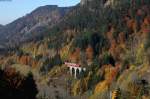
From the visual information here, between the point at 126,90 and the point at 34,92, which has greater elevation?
the point at 34,92

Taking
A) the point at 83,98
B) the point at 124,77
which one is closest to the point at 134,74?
the point at 124,77

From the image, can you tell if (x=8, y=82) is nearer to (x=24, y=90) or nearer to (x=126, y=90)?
(x=24, y=90)

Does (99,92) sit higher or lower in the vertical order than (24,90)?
lower

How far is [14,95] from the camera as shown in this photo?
76.1 meters

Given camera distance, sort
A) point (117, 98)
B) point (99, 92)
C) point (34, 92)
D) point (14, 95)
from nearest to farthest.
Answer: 1. point (14, 95)
2. point (34, 92)
3. point (117, 98)
4. point (99, 92)

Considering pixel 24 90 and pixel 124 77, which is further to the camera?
pixel 124 77

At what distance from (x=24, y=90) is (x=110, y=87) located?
115m

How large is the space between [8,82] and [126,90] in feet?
297

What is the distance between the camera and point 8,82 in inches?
3091

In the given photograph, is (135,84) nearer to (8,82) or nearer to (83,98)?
(83,98)

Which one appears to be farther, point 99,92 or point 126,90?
point 99,92

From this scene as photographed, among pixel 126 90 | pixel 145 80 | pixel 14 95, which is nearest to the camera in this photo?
pixel 14 95

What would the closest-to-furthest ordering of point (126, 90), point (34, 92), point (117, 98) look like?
point (34, 92), point (117, 98), point (126, 90)

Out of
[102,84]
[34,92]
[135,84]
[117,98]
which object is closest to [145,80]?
[135,84]
